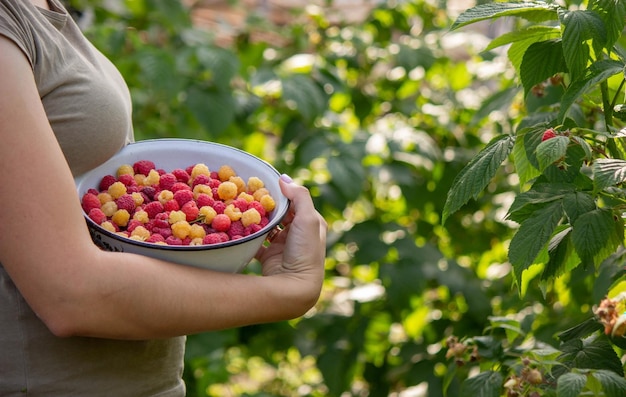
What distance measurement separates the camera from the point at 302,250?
1.02m

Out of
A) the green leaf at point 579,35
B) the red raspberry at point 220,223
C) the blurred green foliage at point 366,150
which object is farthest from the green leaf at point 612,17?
the blurred green foliage at point 366,150

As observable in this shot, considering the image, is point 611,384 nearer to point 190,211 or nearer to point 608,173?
point 608,173

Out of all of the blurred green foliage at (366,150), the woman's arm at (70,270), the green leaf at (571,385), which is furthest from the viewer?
the blurred green foliage at (366,150)

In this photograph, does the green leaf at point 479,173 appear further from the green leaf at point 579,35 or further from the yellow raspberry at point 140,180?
the yellow raspberry at point 140,180

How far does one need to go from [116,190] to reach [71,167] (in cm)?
6

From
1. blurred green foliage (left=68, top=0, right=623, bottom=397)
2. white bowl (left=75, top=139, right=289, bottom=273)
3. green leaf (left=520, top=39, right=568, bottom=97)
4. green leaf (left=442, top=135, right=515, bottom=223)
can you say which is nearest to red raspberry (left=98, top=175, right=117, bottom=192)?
white bowl (left=75, top=139, right=289, bottom=273)

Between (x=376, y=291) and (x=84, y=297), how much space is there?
60.7 inches

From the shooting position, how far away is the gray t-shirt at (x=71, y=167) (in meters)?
0.94

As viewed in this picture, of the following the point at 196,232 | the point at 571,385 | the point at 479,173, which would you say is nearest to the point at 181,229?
the point at 196,232

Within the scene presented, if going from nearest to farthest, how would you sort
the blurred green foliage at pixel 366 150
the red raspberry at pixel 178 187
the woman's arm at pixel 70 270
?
the woman's arm at pixel 70 270 → the red raspberry at pixel 178 187 → the blurred green foliage at pixel 366 150

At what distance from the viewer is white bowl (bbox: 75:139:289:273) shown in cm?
94

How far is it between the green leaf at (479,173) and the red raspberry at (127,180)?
37 cm

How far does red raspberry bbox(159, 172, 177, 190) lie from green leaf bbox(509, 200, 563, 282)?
0.40 m

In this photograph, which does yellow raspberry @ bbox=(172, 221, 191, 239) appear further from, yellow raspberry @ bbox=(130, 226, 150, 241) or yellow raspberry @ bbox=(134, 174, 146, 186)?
yellow raspberry @ bbox=(134, 174, 146, 186)
